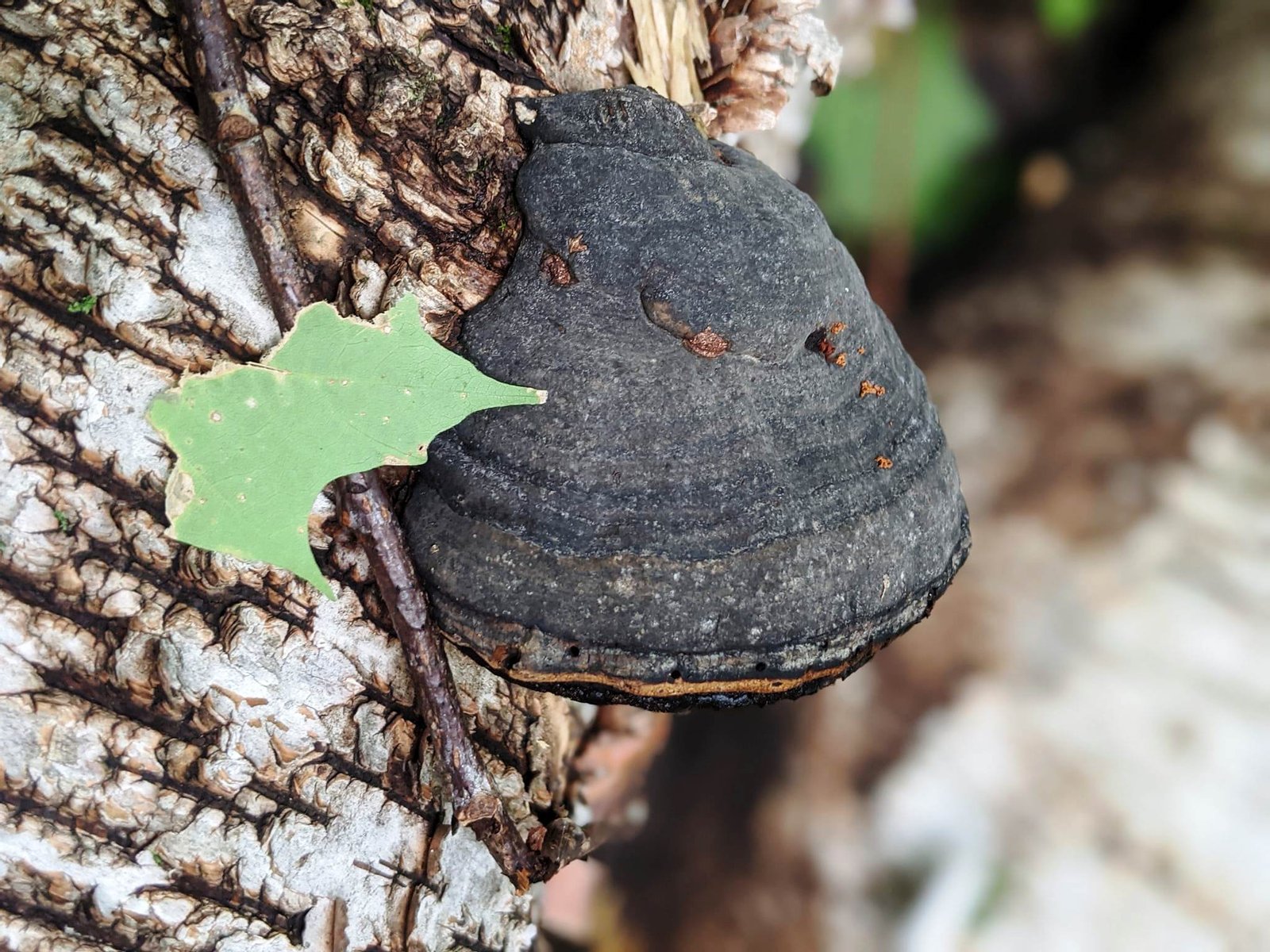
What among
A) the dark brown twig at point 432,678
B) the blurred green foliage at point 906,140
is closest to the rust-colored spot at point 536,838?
the dark brown twig at point 432,678

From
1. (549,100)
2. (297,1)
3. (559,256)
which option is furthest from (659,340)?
(297,1)

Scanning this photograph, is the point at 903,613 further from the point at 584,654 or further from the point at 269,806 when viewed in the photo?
the point at 269,806

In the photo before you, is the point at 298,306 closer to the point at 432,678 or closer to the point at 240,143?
the point at 240,143

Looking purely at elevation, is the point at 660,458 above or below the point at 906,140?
below

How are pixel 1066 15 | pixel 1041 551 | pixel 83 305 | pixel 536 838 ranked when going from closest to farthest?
pixel 83 305, pixel 536 838, pixel 1041 551, pixel 1066 15

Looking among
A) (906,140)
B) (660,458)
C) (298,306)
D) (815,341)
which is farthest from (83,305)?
(906,140)

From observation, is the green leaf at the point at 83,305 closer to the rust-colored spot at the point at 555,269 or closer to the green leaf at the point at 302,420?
the green leaf at the point at 302,420

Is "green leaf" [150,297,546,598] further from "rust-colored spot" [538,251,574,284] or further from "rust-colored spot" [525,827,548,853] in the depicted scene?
"rust-colored spot" [525,827,548,853]
